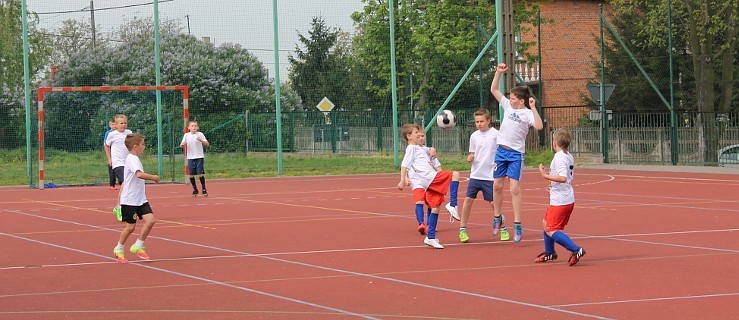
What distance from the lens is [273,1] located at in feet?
114

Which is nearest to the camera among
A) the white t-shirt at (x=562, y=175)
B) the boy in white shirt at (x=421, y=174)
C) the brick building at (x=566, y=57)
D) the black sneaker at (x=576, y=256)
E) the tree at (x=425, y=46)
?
the black sneaker at (x=576, y=256)

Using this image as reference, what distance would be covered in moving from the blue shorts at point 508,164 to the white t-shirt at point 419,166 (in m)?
0.82

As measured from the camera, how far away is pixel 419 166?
559 inches

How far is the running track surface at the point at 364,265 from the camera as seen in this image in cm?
904

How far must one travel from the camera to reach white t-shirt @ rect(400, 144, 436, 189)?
557 inches

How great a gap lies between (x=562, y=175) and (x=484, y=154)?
2.96 meters

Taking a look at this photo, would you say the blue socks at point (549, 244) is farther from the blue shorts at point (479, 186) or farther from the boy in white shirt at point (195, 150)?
the boy in white shirt at point (195, 150)

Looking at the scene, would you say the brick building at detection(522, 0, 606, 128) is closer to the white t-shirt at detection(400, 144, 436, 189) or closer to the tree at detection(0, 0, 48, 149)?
the tree at detection(0, 0, 48, 149)

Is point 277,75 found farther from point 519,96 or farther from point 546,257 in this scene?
point 546,257

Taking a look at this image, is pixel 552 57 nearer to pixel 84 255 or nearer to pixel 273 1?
pixel 273 1

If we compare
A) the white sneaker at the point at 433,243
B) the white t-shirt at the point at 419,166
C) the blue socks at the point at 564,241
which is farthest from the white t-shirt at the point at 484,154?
the blue socks at the point at 564,241

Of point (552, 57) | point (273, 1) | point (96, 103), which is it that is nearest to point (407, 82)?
point (273, 1)

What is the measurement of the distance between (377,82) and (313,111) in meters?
3.01

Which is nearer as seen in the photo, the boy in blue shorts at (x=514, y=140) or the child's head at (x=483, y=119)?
the boy in blue shorts at (x=514, y=140)
